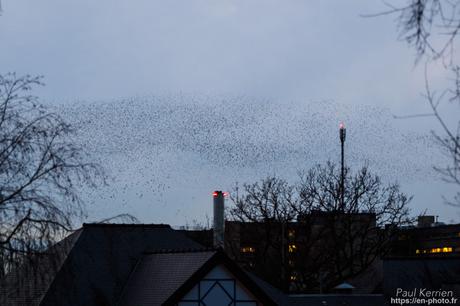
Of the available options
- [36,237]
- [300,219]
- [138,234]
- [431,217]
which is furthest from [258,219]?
[431,217]

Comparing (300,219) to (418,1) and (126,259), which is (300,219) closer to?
(126,259)

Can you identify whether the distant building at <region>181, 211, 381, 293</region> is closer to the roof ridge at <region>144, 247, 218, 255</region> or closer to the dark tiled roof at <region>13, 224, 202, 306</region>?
the dark tiled roof at <region>13, 224, 202, 306</region>

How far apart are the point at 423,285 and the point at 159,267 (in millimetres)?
21515

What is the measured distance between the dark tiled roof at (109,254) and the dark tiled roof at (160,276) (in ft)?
2.40

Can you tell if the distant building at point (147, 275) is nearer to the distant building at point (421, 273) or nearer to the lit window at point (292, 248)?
the distant building at point (421, 273)

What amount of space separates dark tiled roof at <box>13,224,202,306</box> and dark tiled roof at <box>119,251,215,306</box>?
28.8 inches

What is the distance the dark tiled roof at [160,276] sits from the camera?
123 ft

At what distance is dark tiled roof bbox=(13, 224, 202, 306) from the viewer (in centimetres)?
3938

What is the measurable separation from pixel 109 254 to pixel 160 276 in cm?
406

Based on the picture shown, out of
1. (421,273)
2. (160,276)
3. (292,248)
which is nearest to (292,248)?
(292,248)

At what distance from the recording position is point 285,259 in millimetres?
62969

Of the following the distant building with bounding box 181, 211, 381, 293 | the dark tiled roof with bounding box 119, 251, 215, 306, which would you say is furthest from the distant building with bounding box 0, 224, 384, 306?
the distant building with bounding box 181, 211, 381, 293

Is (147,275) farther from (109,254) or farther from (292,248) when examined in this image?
(292,248)

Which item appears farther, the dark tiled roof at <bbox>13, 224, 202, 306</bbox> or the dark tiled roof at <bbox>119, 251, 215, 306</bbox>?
the dark tiled roof at <bbox>13, 224, 202, 306</bbox>
